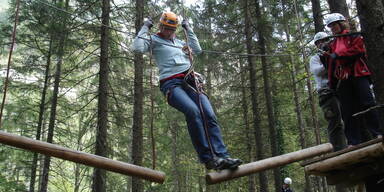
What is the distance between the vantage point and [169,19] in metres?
4.44

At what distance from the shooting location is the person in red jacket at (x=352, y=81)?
13.5 feet

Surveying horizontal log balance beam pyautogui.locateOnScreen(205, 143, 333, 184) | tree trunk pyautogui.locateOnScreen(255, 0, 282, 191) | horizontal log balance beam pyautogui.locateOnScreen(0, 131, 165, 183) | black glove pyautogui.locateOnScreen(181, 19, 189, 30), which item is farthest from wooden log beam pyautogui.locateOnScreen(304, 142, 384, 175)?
tree trunk pyautogui.locateOnScreen(255, 0, 282, 191)

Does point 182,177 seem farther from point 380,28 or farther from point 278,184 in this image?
point 380,28

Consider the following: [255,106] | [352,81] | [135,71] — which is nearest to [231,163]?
[352,81]

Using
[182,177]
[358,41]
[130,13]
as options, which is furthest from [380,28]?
[182,177]

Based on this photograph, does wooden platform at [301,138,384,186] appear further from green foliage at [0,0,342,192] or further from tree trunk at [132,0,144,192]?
tree trunk at [132,0,144,192]

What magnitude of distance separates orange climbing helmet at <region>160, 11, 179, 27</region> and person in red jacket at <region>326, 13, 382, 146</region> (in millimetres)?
1939

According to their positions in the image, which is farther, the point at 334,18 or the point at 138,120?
the point at 138,120

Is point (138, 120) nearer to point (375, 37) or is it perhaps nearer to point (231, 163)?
point (231, 163)

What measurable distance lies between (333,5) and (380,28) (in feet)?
9.77

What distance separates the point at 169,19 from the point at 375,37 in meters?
2.35

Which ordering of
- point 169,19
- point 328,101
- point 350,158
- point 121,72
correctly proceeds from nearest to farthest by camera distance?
1. point 350,158
2. point 169,19
3. point 328,101
4. point 121,72

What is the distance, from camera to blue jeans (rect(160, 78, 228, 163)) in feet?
12.9

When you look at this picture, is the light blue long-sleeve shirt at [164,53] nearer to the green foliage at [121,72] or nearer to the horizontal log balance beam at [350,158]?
the horizontal log balance beam at [350,158]
